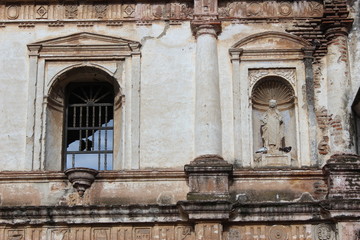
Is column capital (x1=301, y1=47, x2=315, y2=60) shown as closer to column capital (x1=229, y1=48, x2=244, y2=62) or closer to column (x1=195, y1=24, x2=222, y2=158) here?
column capital (x1=229, y1=48, x2=244, y2=62)

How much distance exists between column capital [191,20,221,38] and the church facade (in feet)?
0.09

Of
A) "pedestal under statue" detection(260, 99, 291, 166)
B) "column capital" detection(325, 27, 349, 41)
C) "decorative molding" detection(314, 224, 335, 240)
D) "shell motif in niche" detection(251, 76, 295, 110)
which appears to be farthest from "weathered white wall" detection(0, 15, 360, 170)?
"decorative molding" detection(314, 224, 335, 240)

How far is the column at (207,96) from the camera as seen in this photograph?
14141 millimetres

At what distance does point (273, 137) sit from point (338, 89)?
148cm

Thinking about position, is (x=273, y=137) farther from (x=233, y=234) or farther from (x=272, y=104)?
(x=233, y=234)

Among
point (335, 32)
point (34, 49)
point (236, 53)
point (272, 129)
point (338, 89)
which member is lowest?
point (272, 129)

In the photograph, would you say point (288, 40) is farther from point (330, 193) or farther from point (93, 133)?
point (93, 133)

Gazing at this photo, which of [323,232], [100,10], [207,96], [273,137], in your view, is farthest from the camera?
[100,10]

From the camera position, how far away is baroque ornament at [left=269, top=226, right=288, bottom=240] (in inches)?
537

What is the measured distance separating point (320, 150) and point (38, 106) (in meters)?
5.27

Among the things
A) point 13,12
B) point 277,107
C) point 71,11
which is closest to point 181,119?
point 277,107

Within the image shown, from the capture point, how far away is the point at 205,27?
48.8ft

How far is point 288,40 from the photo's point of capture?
1506 centimetres

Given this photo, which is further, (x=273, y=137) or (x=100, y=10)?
(x=100, y=10)
